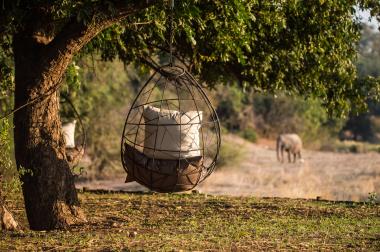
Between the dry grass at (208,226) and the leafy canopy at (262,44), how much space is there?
2.03 m

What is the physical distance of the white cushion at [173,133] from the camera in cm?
938

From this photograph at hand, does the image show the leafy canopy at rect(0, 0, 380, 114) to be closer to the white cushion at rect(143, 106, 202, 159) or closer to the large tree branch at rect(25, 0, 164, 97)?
the large tree branch at rect(25, 0, 164, 97)

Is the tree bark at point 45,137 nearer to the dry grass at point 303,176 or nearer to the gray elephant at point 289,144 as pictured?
the dry grass at point 303,176

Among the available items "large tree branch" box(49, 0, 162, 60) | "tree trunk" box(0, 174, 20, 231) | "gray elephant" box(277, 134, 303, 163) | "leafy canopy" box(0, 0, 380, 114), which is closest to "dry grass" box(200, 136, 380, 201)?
"gray elephant" box(277, 134, 303, 163)

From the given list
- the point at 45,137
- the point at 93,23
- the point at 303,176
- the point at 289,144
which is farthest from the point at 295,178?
the point at 93,23

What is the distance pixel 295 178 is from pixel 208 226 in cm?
2205

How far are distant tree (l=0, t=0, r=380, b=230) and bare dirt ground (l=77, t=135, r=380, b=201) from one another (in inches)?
325

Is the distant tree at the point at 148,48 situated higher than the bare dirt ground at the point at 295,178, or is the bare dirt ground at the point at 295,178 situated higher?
the distant tree at the point at 148,48

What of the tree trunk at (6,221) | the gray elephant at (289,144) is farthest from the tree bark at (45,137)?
the gray elephant at (289,144)

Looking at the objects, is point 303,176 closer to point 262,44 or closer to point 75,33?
point 262,44

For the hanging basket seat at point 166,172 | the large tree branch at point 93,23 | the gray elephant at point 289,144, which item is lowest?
the hanging basket seat at point 166,172

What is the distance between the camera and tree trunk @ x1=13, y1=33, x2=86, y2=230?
9.56m

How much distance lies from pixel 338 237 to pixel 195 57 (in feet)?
14.5

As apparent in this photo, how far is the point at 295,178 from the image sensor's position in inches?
1238
